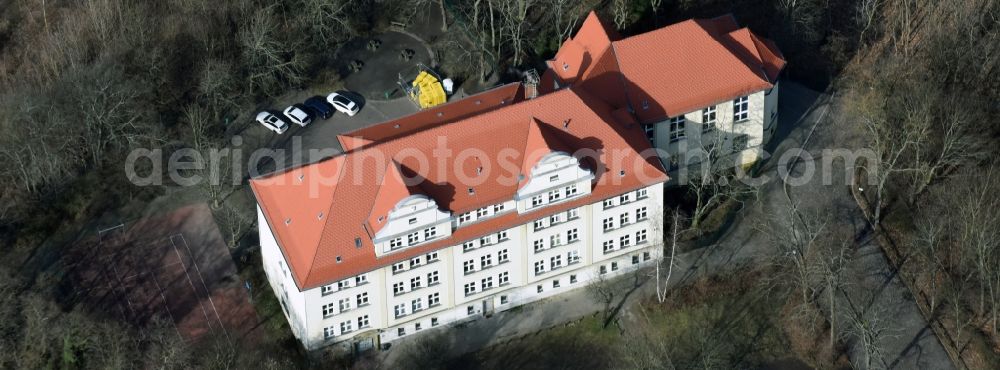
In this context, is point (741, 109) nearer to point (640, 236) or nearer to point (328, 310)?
point (640, 236)

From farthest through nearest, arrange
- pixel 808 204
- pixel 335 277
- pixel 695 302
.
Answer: pixel 808 204 < pixel 695 302 < pixel 335 277

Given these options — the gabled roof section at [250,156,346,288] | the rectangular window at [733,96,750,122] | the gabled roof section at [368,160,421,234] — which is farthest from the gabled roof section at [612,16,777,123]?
the gabled roof section at [250,156,346,288]

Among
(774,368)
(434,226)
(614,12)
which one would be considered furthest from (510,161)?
(614,12)

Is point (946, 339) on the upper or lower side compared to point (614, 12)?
lower

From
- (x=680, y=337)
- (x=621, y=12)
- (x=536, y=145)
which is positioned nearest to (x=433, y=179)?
(x=536, y=145)

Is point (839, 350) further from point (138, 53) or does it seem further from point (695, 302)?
point (138, 53)

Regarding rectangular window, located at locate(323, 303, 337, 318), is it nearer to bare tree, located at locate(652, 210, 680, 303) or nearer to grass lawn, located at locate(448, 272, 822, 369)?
grass lawn, located at locate(448, 272, 822, 369)

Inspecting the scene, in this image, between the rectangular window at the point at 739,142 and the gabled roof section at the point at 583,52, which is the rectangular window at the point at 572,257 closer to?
the gabled roof section at the point at 583,52
